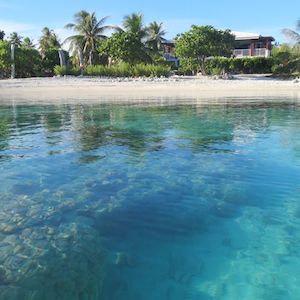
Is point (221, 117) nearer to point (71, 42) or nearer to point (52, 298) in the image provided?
point (52, 298)

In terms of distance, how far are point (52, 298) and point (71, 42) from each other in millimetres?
47643

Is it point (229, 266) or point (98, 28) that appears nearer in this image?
point (229, 266)

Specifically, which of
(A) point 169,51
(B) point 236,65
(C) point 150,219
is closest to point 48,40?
(A) point 169,51

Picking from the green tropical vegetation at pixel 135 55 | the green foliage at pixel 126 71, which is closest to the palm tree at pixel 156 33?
the green tropical vegetation at pixel 135 55

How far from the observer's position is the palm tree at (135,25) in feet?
154

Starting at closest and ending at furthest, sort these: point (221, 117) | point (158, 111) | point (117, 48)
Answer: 1. point (221, 117)
2. point (158, 111)
3. point (117, 48)

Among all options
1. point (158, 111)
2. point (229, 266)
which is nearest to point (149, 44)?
point (158, 111)

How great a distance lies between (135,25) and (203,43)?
8520 millimetres

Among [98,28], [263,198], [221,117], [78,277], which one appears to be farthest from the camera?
[98,28]

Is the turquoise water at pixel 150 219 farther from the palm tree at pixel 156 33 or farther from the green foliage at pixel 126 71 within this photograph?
the palm tree at pixel 156 33

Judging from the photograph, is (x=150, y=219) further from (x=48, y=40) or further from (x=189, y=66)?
(x=48, y=40)

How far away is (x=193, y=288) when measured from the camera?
3674 millimetres

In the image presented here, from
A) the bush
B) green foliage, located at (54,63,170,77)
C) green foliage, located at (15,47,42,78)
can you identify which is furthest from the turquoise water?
the bush

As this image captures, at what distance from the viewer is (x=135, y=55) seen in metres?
43.9
